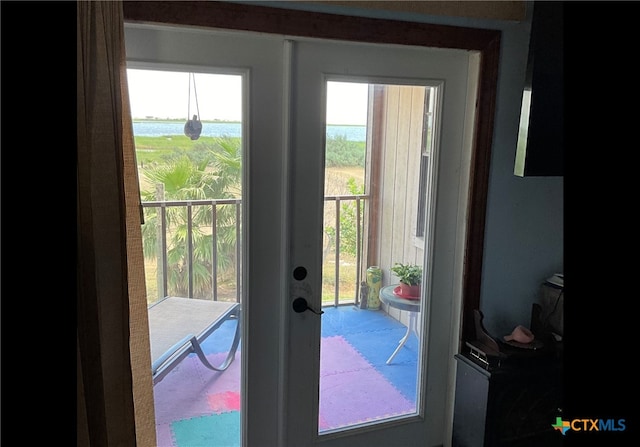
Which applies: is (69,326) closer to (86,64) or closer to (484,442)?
(86,64)

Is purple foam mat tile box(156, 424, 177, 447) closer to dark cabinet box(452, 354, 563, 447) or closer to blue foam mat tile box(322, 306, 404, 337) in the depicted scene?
blue foam mat tile box(322, 306, 404, 337)

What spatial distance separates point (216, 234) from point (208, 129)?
1.14 feet

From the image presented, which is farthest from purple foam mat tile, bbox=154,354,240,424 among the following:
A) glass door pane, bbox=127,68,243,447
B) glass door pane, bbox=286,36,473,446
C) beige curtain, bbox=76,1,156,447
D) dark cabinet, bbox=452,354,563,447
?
dark cabinet, bbox=452,354,563,447

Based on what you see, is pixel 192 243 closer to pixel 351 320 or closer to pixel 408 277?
pixel 351 320

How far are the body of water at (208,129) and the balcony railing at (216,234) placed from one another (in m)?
0.22

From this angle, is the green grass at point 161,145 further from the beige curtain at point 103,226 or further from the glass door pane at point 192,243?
the beige curtain at point 103,226

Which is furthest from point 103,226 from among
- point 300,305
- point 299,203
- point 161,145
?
point 300,305

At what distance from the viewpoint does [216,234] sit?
5.78 ft

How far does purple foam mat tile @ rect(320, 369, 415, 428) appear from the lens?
203 centimetres

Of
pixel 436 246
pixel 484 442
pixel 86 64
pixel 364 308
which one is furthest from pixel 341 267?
pixel 86 64

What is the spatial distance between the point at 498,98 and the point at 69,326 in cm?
178

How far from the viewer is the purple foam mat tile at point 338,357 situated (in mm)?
1980

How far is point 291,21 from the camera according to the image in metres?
1.62

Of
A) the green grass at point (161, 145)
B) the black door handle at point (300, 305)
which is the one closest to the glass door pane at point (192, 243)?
the green grass at point (161, 145)
